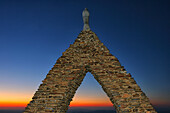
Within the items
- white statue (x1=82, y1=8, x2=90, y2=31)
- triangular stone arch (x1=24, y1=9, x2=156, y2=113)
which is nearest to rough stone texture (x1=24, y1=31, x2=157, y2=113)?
triangular stone arch (x1=24, y1=9, x2=156, y2=113)

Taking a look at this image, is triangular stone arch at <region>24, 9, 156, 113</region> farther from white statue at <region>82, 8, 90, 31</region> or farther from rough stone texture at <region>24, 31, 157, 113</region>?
white statue at <region>82, 8, 90, 31</region>

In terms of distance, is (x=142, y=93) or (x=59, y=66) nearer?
(x=142, y=93)

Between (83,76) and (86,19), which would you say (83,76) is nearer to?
(83,76)

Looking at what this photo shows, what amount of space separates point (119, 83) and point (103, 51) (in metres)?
1.26

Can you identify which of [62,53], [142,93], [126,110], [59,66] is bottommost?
[126,110]

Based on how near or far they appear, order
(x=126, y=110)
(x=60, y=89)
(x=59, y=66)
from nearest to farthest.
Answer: (x=126, y=110)
(x=60, y=89)
(x=59, y=66)

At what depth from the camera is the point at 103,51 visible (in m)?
7.74

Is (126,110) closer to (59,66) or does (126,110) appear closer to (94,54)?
(94,54)

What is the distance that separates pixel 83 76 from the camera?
788cm

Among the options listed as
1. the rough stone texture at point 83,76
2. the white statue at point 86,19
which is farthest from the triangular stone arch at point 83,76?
the white statue at point 86,19

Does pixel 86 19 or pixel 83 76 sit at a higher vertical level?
pixel 86 19

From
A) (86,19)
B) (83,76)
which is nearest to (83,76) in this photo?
(83,76)

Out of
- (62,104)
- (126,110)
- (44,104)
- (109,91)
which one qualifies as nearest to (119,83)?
(109,91)

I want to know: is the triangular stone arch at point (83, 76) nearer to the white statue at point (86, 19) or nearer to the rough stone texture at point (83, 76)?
the rough stone texture at point (83, 76)
